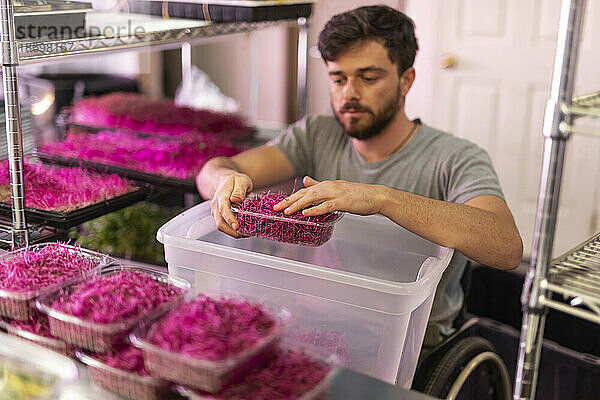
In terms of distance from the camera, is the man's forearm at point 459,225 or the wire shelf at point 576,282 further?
the man's forearm at point 459,225

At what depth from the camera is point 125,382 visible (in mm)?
810

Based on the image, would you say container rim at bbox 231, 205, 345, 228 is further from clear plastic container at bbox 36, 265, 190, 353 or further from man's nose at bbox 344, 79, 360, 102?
man's nose at bbox 344, 79, 360, 102

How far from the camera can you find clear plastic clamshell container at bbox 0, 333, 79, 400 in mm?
812

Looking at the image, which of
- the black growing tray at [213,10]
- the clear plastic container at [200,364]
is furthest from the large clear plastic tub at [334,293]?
the black growing tray at [213,10]

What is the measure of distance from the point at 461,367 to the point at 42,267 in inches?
31.4

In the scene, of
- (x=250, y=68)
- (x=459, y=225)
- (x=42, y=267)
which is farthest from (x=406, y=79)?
(x=250, y=68)

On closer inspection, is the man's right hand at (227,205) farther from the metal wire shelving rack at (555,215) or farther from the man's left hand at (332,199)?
the metal wire shelving rack at (555,215)

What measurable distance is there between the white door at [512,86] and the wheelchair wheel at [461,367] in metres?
1.67

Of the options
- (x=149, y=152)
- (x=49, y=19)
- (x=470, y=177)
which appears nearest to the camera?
(x=49, y=19)

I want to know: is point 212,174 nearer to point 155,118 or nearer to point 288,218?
point 288,218

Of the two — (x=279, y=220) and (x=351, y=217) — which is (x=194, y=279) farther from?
(x=351, y=217)

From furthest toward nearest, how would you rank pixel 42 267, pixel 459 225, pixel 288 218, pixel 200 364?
pixel 459 225 < pixel 288 218 < pixel 42 267 < pixel 200 364

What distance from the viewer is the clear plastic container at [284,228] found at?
3.76ft

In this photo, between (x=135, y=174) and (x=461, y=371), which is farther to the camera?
(x=135, y=174)
